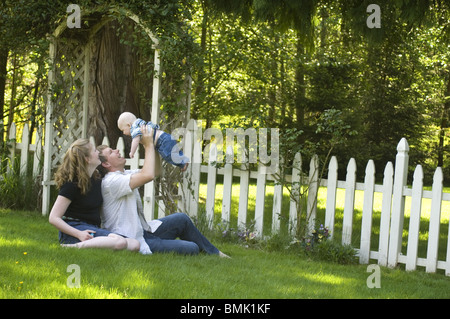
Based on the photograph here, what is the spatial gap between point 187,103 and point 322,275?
2742mm

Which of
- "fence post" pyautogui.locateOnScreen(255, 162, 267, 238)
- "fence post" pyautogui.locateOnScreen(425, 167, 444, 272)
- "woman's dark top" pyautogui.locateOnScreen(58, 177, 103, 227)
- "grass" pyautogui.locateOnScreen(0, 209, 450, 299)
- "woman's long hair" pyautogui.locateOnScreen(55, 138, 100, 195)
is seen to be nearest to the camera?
"grass" pyautogui.locateOnScreen(0, 209, 450, 299)

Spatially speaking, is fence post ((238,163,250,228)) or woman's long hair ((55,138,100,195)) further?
fence post ((238,163,250,228))

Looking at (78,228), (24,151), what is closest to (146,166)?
(78,228)

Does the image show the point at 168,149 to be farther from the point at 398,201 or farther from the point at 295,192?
the point at 398,201

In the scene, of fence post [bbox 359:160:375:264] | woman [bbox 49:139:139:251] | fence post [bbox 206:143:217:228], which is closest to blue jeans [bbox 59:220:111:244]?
woman [bbox 49:139:139:251]

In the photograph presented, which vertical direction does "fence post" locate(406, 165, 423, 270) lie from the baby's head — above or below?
below

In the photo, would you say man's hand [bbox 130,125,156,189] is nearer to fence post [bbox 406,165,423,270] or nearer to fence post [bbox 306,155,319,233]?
fence post [bbox 306,155,319,233]

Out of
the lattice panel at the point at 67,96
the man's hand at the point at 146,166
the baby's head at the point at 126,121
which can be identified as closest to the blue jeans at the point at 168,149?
the man's hand at the point at 146,166

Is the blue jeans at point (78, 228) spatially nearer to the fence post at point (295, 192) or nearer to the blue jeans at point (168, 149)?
the blue jeans at point (168, 149)

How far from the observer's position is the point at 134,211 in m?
4.68

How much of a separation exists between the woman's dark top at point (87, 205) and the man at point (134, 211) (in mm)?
60

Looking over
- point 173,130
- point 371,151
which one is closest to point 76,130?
point 173,130

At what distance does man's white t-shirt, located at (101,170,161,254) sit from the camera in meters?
4.61

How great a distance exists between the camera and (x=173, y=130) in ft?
20.6
